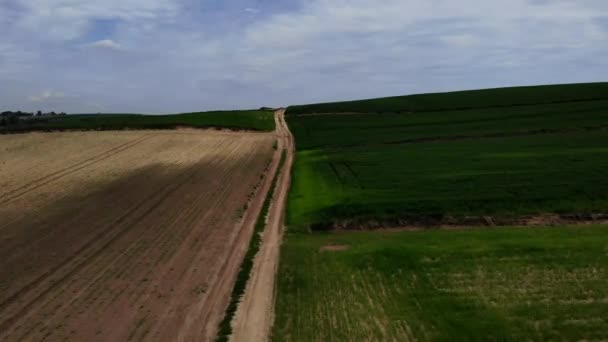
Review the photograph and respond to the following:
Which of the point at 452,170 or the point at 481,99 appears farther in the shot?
the point at 481,99

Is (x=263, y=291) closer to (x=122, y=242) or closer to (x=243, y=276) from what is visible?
(x=243, y=276)

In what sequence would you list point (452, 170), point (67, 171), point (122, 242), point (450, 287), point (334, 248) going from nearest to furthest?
point (450, 287) → point (334, 248) → point (122, 242) → point (452, 170) → point (67, 171)

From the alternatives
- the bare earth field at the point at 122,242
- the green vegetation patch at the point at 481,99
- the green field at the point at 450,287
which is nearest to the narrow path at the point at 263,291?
the green field at the point at 450,287

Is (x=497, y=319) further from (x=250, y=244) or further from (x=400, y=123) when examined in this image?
(x=400, y=123)

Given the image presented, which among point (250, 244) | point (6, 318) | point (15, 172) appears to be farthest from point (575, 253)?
point (15, 172)

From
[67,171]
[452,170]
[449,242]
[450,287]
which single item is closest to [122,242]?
[449,242]

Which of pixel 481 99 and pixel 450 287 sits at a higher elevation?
pixel 481 99
